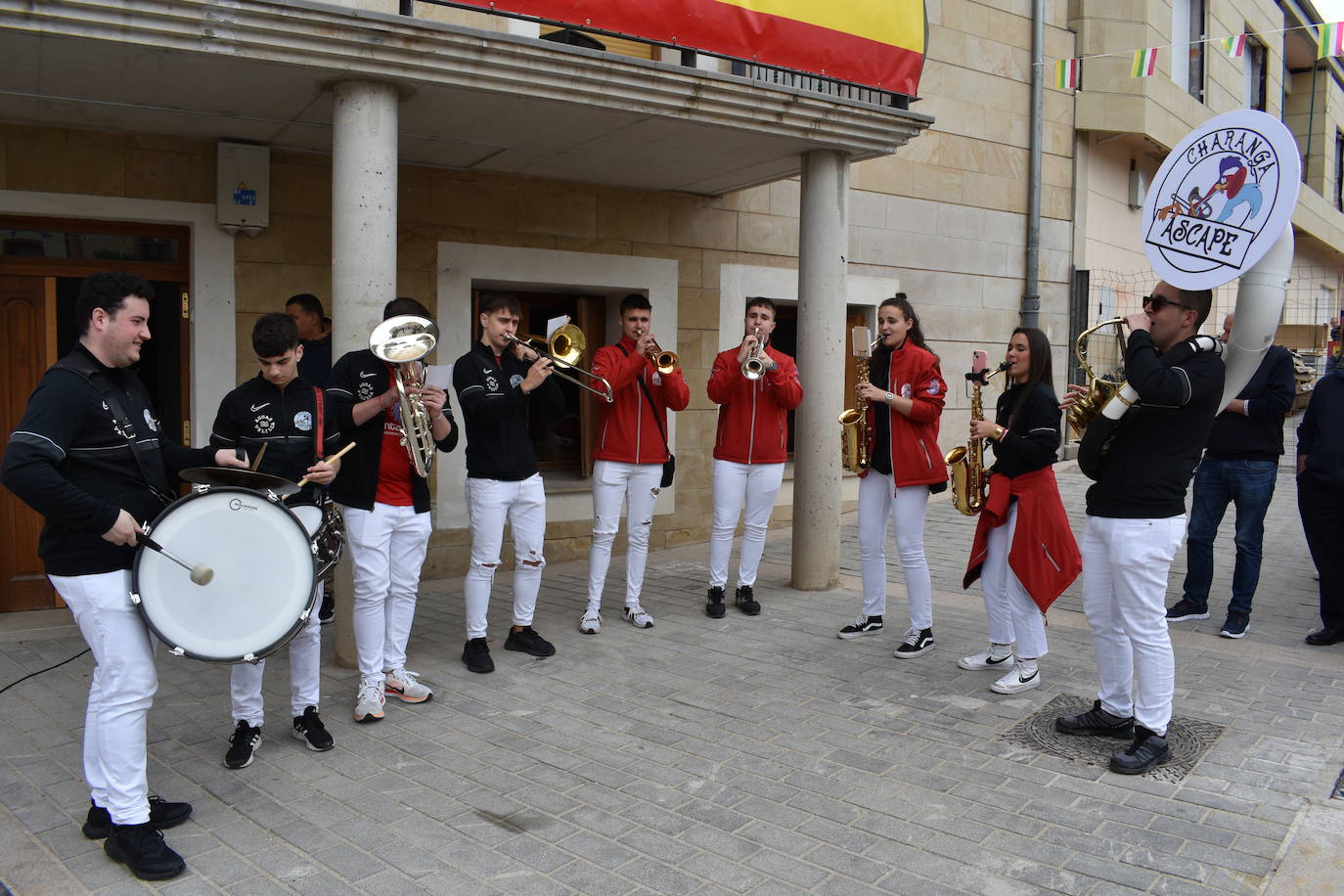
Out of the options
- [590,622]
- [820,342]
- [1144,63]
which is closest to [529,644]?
[590,622]

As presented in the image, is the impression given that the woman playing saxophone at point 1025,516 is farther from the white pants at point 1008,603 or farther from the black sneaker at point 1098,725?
the black sneaker at point 1098,725

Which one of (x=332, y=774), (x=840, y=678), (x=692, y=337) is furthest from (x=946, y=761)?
(x=692, y=337)

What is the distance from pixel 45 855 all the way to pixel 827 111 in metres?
6.06

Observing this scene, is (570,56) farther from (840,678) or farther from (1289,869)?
(1289,869)

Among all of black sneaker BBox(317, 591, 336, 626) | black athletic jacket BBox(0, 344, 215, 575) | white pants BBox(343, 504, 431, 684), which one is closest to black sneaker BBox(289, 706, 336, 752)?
white pants BBox(343, 504, 431, 684)

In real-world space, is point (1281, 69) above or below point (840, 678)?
above

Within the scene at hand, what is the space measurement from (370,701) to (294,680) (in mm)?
454

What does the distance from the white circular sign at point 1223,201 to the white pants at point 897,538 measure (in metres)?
2.04

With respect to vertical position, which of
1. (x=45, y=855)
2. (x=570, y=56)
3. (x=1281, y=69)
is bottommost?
(x=45, y=855)

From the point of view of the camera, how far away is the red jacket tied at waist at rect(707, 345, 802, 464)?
22.1 ft

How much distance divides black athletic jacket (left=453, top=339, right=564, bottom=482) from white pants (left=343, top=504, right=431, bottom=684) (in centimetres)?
59

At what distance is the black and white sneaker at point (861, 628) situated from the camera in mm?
6227

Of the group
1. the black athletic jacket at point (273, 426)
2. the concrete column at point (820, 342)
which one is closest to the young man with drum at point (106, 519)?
the black athletic jacket at point (273, 426)

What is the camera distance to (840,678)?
5406 mm
